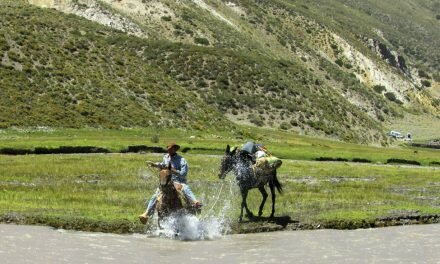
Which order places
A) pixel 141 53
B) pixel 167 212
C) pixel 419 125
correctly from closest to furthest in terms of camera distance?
1. pixel 167 212
2. pixel 141 53
3. pixel 419 125

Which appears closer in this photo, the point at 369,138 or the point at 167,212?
the point at 167,212

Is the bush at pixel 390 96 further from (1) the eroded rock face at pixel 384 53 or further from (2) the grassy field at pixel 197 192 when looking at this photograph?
(2) the grassy field at pixel 197 192

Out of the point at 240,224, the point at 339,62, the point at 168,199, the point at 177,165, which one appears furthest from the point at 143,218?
the point at 339,62

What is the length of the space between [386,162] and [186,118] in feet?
104

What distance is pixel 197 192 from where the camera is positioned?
31.4 metres

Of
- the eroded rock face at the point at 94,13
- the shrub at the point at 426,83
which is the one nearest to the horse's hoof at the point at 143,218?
the eroded rock face at the point at 94,13

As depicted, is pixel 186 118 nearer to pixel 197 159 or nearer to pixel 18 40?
pixel 18 40

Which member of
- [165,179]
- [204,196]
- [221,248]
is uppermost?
[165,179]

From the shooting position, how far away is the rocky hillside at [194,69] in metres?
82.7

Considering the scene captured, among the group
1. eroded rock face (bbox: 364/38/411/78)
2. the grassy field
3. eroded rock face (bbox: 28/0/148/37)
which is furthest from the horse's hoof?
eroded rock face (bbox: 364/38/411/78)

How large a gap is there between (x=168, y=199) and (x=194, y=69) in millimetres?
94535

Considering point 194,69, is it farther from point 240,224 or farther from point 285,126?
point 240,224

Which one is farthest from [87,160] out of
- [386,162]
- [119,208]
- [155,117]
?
[155,117]

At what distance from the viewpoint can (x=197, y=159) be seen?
51.8m
